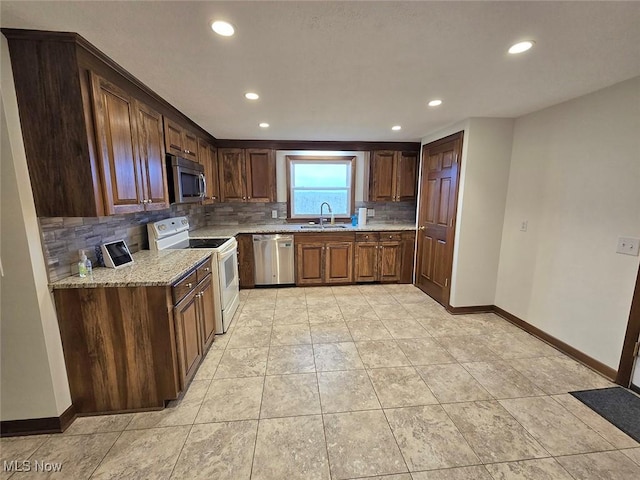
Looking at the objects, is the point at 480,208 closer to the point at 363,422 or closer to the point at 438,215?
the point at 438,215

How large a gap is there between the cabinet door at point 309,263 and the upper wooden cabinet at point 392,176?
1290 millimetres

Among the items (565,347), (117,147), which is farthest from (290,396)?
(565,347)

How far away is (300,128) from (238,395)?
2.94 meters

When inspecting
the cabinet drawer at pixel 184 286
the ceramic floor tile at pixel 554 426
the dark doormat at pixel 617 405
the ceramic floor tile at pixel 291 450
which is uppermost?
the cabinet drawer at pixel 184 286

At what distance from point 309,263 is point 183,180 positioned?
213cm

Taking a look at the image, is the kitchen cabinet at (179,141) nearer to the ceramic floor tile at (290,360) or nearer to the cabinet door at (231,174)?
the cabinet door at (231,174)

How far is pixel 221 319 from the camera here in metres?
2.78

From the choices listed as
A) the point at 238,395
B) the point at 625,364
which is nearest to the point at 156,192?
the point at 238,395

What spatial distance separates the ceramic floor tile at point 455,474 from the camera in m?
1.37

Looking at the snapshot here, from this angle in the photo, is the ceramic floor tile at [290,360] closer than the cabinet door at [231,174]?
Yes

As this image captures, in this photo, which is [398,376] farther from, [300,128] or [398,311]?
[300,128]

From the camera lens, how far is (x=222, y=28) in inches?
52.3

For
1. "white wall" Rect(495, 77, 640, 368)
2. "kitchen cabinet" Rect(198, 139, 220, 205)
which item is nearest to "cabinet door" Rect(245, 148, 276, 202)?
"kitchen cabinet" Rect(198, 139, 220, 205)

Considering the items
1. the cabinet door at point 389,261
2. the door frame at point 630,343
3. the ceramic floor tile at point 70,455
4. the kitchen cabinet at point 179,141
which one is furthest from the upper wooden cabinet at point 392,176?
the ceramic floor tile at point 70,455
